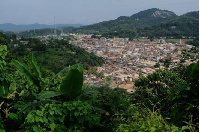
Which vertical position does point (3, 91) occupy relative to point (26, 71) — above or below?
below

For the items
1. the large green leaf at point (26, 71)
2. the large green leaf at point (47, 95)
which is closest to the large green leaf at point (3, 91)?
the large green leaf at point (26, 71)

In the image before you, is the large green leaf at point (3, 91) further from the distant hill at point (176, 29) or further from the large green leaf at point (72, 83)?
the distant hill at point (176, 29)

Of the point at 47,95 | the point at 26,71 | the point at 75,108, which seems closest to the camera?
the point at 75,108

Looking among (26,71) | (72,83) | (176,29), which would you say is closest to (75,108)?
(72,83)

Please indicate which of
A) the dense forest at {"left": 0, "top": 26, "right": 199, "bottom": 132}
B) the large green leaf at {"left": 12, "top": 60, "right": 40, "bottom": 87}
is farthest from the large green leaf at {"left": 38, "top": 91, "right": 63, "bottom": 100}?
the large green leaf at {"left": 12, "top": 60, "right": 40, "bottom": 87}

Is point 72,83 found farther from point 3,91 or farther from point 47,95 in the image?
point 3,91

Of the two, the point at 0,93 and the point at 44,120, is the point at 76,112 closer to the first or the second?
the point at 44,120

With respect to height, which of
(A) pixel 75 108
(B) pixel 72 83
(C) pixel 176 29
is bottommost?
(A) pixel 75 108

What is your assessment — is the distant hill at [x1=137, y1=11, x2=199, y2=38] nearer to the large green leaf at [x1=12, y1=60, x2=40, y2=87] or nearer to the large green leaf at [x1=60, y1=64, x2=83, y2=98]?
the large green leaf at [x1=12, y1=60, x2=40, y2=87]

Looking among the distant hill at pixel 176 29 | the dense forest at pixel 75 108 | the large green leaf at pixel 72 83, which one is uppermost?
the distant hill at pixel 176 29
